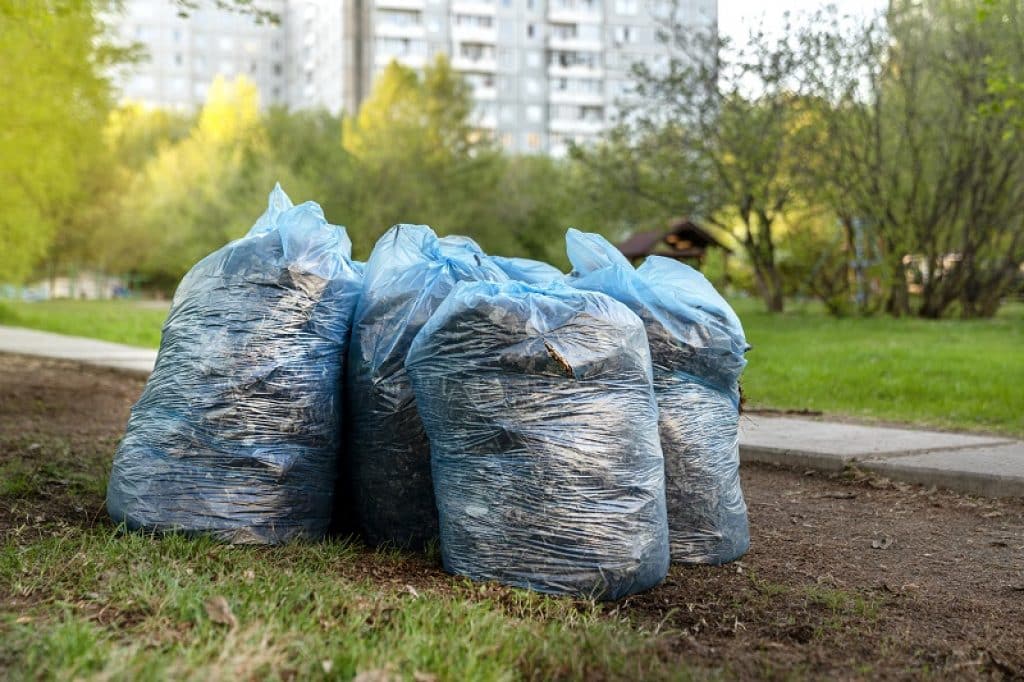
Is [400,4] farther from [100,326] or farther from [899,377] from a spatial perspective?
[899,377]

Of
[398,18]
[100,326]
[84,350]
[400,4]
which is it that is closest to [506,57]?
[398,18]

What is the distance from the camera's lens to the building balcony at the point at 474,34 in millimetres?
81750

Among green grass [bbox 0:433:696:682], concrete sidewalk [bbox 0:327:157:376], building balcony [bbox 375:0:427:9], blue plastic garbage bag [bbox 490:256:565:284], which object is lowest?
concrete sidewalk [bbox 0:327:157:376]

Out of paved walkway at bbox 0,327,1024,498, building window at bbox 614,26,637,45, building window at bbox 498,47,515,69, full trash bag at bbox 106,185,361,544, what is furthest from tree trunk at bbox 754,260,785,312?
building window at bbox 614,26,637,45

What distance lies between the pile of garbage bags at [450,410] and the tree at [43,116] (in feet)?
41.4

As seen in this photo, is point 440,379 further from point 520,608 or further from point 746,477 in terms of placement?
point 746,477

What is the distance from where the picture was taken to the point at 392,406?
380 centimetres

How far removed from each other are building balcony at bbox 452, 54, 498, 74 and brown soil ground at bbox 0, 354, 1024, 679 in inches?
3102

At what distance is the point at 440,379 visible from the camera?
3.39 meters

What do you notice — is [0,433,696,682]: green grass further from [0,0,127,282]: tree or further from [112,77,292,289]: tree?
[112,77,292,289]: tree

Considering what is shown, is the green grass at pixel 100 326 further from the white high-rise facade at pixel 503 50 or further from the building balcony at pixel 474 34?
the building balcony at pixel 474 34

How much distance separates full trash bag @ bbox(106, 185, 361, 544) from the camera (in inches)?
147

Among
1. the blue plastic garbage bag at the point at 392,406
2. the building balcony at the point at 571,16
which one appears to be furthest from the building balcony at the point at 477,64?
the blue plastic garbage bag at the point at 392,406

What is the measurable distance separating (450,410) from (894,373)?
7.81 m
